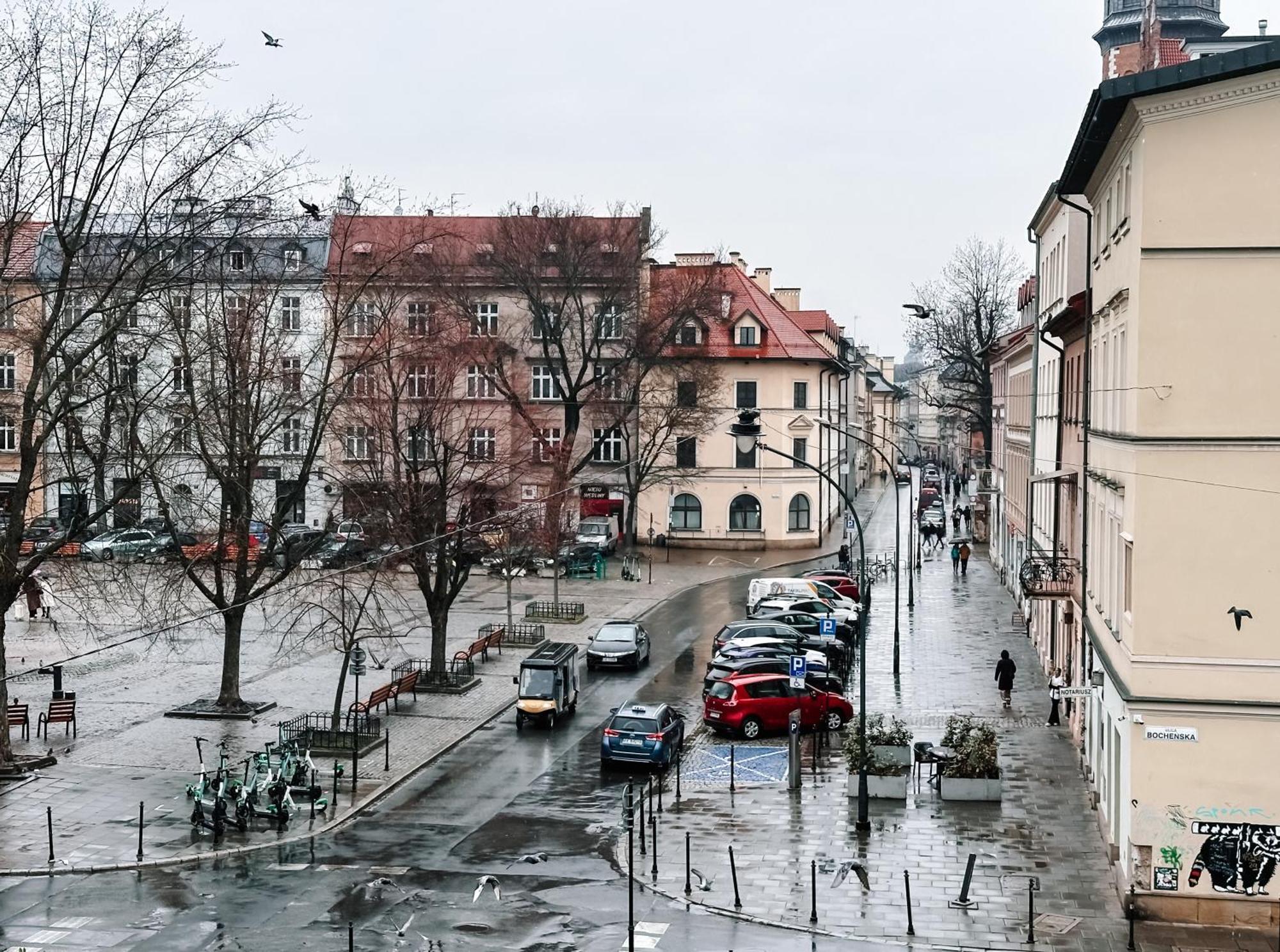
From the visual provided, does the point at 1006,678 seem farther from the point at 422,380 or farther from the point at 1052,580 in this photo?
the point at 422,380

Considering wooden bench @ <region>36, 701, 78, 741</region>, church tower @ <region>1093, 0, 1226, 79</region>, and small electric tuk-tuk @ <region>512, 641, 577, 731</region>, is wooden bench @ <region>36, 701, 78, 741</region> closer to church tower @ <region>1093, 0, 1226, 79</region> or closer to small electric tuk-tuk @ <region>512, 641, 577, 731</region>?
small electric tuk-tuk @ <region>512, 641, 577, 731</region>

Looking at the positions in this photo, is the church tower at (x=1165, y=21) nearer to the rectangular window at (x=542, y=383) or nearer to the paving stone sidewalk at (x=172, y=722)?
the rectangular window at (x=542, y=383)

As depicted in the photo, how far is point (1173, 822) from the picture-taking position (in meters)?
19.1

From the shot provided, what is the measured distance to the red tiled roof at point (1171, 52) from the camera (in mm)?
32906

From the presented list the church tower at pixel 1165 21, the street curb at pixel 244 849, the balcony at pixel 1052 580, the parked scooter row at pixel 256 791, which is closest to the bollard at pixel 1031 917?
the street curb at pixel 244 849

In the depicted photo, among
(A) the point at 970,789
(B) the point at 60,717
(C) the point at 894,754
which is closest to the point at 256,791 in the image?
(B) the point at 60,717

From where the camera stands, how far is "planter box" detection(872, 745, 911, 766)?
26297 mm

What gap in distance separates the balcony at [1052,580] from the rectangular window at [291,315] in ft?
59.9

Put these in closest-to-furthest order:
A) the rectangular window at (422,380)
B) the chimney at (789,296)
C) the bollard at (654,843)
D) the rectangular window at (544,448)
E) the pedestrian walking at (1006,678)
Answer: the bollard at (654,843), the pedestrian walking at (1006,678), the rectangular window at (422,380), the rectangular window at (544,448), the chimney at (789,296)

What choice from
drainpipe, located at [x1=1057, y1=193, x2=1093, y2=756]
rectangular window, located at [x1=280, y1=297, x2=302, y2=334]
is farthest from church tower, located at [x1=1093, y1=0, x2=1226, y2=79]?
drainpipe, located at [x1=1057, y1=193, x2=1093, y2=756]

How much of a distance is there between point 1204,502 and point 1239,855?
15.2 feet

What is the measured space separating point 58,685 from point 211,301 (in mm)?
9510

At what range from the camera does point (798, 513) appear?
68.0 metres

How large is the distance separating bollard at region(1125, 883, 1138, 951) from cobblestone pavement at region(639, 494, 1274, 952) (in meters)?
0.13
